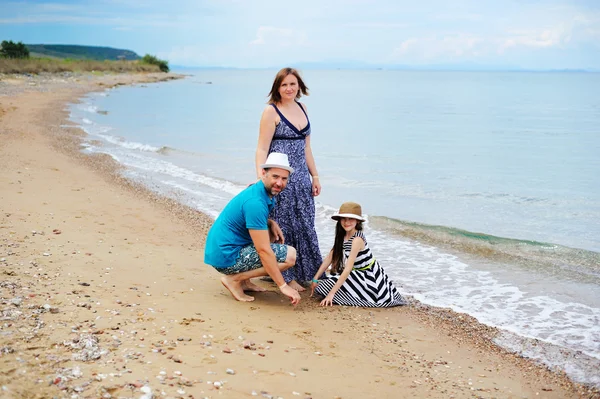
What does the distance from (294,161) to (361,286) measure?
4.41 ft

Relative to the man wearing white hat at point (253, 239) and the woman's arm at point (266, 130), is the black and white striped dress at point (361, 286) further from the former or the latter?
the woman's arm at point (266, 130)

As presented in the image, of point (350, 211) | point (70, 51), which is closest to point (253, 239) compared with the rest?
point (350, 211)

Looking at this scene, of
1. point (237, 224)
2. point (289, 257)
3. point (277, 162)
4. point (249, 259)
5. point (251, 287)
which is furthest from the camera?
point (251, 287)

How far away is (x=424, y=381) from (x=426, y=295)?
7.85ft

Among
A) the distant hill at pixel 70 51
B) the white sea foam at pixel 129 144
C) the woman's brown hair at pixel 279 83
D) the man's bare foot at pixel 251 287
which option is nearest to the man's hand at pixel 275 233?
the man's bare foot at pixel 251 287

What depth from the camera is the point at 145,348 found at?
3.73 m

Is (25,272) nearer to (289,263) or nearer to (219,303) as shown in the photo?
(219,303)

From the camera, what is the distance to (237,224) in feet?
16.2

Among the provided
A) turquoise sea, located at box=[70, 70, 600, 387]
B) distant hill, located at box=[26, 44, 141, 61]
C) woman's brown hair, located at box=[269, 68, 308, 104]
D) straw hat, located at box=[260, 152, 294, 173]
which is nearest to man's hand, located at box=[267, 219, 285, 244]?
straw hat, located at box=[260, 152, 294, 173]

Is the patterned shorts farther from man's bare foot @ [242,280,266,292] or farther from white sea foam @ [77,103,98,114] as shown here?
white sea foam @ [77,103,98,114]

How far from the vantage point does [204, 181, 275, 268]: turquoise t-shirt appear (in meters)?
4.69

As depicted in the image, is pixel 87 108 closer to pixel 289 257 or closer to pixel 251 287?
pixel 251 287

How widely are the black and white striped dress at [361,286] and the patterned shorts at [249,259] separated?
2.22 ft

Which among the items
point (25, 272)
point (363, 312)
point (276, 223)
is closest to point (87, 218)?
point (25, 272)
